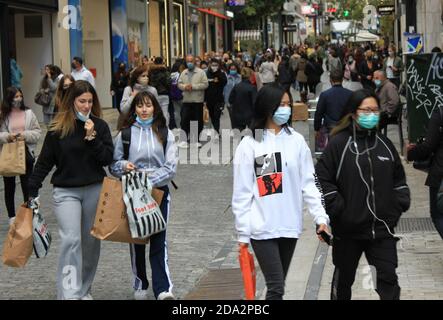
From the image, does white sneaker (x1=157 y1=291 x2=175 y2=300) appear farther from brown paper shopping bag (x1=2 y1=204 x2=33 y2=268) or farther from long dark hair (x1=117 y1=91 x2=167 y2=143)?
long dark hair (x1=117 y1=91 x2=167 y2=143)

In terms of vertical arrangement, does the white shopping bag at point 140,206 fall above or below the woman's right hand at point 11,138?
below

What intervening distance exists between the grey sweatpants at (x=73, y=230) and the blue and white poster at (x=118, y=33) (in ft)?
78.1

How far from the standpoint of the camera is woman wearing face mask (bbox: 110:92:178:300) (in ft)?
23.5

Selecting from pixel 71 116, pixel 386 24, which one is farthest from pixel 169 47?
pixel 71 116

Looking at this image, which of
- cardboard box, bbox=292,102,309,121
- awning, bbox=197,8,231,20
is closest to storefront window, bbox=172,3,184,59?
awning, bbox=197,8,231,20

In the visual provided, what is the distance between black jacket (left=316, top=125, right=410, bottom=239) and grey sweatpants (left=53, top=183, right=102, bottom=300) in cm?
205

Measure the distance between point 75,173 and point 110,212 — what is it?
422 millimetres

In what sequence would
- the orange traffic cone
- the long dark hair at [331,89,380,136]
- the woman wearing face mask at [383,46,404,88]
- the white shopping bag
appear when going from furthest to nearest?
the woman wearing face mask at [383,46,404,88] < the white shopping bag < the long dark hair at [331,89,380,136] < the orange traffic cone

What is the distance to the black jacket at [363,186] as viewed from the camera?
580cm

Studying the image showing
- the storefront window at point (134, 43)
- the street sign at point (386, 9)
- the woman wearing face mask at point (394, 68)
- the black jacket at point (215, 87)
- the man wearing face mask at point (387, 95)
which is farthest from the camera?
the street sign at point (386, 9)

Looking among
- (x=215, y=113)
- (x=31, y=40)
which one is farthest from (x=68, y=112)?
(x=31, y=40)

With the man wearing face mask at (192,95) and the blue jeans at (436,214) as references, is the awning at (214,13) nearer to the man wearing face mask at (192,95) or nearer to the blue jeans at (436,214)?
the man wearing face mask at (192,95)

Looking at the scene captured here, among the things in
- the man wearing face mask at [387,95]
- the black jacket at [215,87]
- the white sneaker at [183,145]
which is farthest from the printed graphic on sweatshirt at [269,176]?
the black jacket at [215,87]
